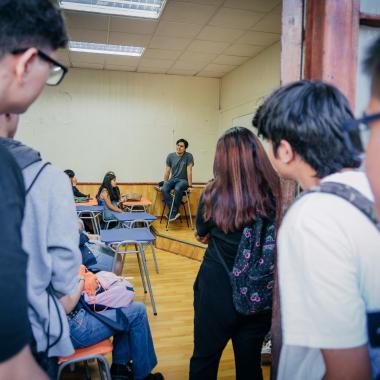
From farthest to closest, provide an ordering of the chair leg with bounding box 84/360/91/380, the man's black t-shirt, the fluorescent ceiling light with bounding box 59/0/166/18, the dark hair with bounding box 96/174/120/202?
the dark hair with bounding box 96/174/120/202, the fluorescent ceiling light with bounding box 59/0/166/18, the chair leg with bounding box 84/360/91/380, the man's black t-shirt

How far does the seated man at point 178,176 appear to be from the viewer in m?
6.05

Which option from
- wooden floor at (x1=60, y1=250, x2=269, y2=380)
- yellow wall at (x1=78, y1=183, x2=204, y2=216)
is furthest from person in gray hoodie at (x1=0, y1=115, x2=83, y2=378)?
yellow wall at (x1=78, y1=183, x2=204, y2=216)

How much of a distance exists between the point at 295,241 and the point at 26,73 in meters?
0.55

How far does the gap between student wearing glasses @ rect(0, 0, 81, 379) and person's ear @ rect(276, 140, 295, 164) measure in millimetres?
489

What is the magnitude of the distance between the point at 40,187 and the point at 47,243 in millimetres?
142

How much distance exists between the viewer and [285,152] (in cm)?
79

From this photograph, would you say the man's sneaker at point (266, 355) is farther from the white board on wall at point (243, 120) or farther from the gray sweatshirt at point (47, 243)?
the white board on wall at point (243, 120)

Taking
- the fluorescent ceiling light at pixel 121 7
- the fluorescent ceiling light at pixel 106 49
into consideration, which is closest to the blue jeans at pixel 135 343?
the fluorescent ceiling light at pixel 121 7

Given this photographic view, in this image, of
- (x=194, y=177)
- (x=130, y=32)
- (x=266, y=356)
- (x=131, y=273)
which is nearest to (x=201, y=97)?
(x=194, y=177)

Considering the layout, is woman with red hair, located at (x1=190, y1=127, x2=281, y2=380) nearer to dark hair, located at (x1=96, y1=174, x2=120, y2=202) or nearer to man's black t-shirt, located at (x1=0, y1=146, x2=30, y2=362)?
man's black t-shirt, located at (x1=0, y1=146, x2=30, y2=362)

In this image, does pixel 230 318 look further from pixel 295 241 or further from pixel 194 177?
pixel 194 177

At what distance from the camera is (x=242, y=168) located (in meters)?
1.41

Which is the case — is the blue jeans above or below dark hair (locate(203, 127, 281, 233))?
below

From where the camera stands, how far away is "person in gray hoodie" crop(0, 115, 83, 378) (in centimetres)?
82
